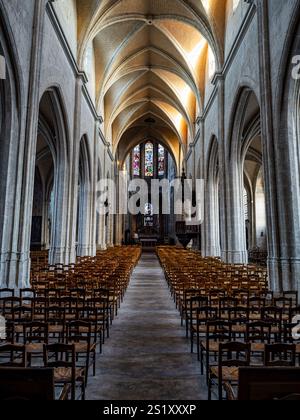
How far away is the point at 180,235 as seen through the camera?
32594 mm

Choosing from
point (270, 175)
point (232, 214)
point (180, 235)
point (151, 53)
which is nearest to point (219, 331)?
point (270, 175)

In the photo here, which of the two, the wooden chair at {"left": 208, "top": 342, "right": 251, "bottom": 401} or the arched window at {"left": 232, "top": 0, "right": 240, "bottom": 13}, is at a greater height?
the arched window at {"left": 232, "top": 0, "right": 240, "bottom": 13}

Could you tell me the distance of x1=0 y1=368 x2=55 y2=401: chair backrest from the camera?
2.51m

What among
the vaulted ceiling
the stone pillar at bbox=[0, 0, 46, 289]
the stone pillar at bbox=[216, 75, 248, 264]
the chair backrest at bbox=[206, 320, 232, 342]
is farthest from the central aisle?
the vaulted ceiling

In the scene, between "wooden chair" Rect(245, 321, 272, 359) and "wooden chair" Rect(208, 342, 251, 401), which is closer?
"wooden chair" Rect(208, 342, 251, 401)

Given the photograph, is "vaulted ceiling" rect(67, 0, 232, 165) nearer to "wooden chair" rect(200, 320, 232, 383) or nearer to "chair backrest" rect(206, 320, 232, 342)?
"chair backrest" rect(206, 320, 232, 342)

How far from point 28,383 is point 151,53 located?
2874cm

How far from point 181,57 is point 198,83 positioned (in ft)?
7.79

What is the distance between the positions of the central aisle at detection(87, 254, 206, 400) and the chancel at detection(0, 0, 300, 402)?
0.04 m

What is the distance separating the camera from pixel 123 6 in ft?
68.1

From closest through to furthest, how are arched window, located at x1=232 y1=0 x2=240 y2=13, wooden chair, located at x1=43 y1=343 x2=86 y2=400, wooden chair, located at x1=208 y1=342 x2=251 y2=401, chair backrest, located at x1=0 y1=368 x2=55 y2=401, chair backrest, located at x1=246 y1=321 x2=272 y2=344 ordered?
chair backrest, located at x1=0 y1=368 x2=55 y2=401, wooden chair, located at x1=43 y1=343 x2=86 y2=400, wooden chair, located at x1=208 y1=342 x2=251 y2=401, chair backrest, located at x1=246 y1=321 x2=272 y2=344, arched window, located at x1=232 y1=0 x2=240 y2=13

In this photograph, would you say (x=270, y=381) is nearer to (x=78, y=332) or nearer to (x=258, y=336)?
(x=258, y=336)

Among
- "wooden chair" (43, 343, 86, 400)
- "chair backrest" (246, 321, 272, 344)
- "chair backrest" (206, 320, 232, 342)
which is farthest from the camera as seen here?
"chair backrest" (206, 320, 232, 342)
